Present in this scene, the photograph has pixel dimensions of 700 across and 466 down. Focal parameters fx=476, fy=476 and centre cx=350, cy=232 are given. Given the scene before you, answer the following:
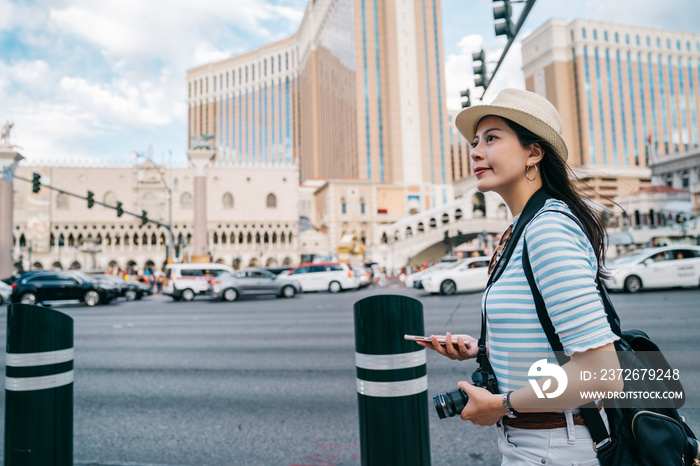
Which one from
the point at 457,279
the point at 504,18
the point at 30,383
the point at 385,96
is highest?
the point at 385,96

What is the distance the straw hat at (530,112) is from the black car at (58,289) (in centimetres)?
2096

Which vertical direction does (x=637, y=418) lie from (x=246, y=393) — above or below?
above

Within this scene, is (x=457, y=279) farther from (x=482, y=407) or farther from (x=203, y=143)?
(x=203, y=143)

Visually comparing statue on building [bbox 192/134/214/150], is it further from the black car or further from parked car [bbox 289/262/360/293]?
the black car

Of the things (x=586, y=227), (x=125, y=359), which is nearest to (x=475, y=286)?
(x=125, y=359)

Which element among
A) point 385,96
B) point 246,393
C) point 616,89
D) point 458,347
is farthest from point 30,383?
point 616,89

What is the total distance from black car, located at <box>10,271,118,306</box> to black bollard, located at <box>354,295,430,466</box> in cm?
2015

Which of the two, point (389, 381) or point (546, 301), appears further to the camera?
point (389, 381)

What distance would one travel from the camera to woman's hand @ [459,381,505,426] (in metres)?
1.35

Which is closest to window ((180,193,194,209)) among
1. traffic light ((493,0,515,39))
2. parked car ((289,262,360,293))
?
parked car ((289,262,360,293))

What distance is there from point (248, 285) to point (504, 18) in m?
14.7

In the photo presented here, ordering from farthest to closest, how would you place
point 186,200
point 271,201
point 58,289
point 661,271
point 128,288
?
1. point 271,201
2. point 186,200
3. point 128,288
4. point 58,289
5. point 661,271

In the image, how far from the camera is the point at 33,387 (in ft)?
7.59

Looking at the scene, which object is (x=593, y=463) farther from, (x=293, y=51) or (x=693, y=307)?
(x=293, y=51)
